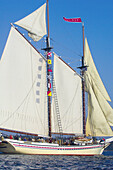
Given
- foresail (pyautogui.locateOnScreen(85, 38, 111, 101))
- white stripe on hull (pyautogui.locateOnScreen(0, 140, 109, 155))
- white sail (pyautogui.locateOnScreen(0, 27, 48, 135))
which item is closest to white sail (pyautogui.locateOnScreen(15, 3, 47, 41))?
white sail (pyautogui.locateOnScreen(0, 27, 48, 135))

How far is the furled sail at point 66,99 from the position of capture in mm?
58812

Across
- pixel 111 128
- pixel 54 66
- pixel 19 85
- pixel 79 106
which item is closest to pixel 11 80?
pixel 19 85

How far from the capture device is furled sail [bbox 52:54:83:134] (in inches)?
2315

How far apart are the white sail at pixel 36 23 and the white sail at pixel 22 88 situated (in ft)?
10.9

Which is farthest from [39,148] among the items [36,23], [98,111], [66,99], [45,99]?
[36,23]

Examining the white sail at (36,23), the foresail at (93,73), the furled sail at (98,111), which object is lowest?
the furled sail at (98,111)

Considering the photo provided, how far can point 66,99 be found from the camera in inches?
2386

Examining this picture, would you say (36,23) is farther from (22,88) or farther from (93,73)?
(93,73)

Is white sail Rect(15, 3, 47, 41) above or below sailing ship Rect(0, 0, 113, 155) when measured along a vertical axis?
above

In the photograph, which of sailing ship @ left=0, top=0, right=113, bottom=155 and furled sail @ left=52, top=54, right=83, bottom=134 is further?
furled sail @ left=52, top=54, right=83, bottom=134

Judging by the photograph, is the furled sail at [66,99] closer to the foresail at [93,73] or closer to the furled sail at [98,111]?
the furled sail at [98,111]

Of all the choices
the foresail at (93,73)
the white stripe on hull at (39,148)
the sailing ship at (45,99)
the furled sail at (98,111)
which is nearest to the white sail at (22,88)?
the sailing ship at (45,99)

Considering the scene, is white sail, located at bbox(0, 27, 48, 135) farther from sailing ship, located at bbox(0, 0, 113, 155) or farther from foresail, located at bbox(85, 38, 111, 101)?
foresail, located at bbox(85, 38, 111, 101)

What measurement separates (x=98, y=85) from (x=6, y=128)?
20.8 meters
